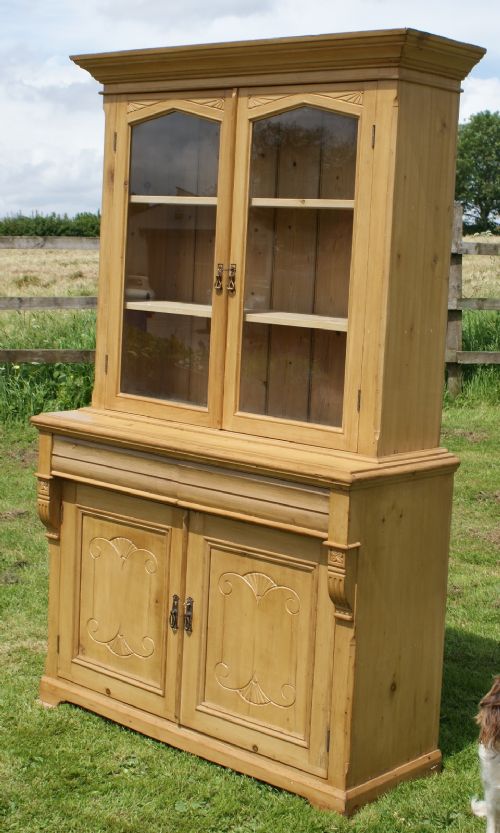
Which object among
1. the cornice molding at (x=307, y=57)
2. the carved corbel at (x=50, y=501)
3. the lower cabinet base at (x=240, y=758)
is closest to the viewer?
the cornice molding at (x=307, y=57)

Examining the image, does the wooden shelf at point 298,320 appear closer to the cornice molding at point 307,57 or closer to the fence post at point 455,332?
the cornice molding at point 307,57

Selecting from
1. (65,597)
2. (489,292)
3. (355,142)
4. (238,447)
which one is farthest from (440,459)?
(489,292)

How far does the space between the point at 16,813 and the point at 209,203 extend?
2.25 m

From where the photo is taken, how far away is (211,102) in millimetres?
4016

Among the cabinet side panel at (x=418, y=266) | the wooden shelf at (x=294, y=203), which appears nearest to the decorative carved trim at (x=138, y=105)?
the wooden shelf at (x=294, y=203)

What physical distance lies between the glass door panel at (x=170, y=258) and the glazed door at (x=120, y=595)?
19.5 inches

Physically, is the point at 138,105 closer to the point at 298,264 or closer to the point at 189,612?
the point at 298,264

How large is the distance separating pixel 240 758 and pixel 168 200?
6.92 feet

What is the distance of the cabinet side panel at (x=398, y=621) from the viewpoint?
3.69 meters

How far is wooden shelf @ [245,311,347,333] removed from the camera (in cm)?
380

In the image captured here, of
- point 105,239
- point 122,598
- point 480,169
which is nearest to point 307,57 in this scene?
point 105,239

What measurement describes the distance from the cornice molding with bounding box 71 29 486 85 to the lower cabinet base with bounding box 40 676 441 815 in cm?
237

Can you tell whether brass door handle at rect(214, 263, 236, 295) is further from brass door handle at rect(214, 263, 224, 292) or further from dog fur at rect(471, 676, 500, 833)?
dog fur at rect(471, 676, 500, 833)

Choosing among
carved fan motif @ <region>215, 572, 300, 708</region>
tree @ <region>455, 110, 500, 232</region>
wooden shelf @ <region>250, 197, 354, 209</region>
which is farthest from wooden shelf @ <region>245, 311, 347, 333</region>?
tree @ <region>455, 110, 500, 232</region>
